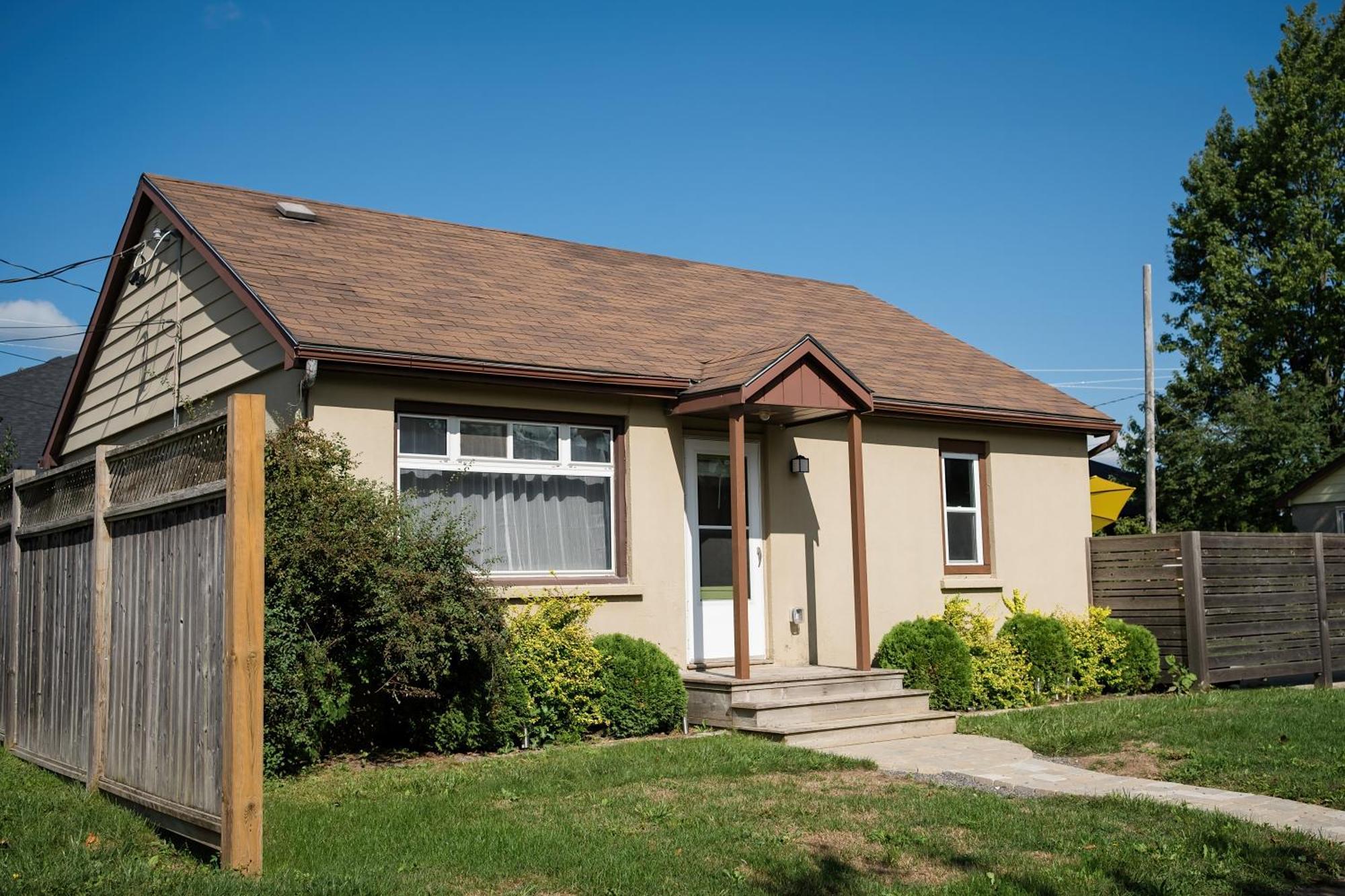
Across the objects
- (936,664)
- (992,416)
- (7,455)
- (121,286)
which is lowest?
(936,664)

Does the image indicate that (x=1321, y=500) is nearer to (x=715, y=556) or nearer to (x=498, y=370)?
(x=715, y=556)

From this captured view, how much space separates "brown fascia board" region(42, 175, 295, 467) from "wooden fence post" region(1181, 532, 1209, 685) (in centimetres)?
1101

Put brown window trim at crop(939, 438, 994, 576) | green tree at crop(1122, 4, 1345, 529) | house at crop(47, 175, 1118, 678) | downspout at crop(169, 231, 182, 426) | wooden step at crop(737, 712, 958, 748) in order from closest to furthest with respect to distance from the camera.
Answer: wooden step at crop(737, 712, 958, 748), house at crop(47, 175, 1118, 678), downspout at crop(169, 231, 182, 426), brown window trim at crop(939, 438, 994, 576), green tree at crop(1122, 4, 1345, 529)

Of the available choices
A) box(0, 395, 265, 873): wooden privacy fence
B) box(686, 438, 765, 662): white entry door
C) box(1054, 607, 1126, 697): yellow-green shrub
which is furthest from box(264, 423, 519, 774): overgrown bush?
box(1054, 607, 1126, 697): yellow-green shrub

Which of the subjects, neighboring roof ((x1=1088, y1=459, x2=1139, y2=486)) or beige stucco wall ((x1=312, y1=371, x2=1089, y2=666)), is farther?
neighboring roof ((x1=1088, y1=459, x2=1139, y2=486))

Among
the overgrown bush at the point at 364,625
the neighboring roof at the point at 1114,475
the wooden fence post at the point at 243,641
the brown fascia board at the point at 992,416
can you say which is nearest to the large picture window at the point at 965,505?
the brown fascia board at the point at 992,416

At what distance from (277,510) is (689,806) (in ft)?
13.2

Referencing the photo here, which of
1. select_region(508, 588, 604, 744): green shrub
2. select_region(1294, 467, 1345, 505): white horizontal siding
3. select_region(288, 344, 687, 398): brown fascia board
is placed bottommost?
select_region(508, 588, 604, 744): green shrub

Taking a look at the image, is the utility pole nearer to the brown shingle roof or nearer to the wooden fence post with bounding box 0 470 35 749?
the brown shingle roof

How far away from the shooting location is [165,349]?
1381cm

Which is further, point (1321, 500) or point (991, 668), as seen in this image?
point (1321, 500)

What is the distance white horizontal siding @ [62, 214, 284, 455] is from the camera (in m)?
12.1

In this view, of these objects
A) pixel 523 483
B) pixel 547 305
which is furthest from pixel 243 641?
pixel 547 305

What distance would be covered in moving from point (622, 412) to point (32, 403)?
66.5 feet
